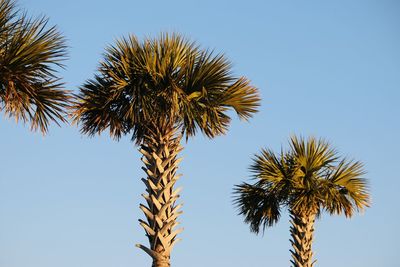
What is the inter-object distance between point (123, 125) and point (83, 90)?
4.32 feet

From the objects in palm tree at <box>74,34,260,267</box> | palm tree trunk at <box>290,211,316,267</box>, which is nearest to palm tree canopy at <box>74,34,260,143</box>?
palm tree at <box>74,34,260,267</box>

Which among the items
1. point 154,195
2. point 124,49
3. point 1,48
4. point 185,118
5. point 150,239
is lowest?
point 150,239

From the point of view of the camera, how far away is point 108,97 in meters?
16.0

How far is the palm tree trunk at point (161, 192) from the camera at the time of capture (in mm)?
14547

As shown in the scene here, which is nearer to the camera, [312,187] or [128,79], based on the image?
[128,79]

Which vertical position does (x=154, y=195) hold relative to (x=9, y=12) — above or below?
below

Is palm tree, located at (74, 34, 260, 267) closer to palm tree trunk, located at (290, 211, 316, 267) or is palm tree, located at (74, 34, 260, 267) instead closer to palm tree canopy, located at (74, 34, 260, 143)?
palm tree canopy, located at (74, 34, 260, 143)

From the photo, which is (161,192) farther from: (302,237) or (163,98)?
(302,237)

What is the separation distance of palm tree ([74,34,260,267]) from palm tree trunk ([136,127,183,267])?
0.02 m

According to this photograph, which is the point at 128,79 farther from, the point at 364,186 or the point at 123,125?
the point at 364,186

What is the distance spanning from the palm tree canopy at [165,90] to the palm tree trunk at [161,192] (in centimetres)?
44

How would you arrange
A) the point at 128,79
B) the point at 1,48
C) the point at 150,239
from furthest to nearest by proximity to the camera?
1. the point at 128,79
2. the point at 150,239
3. the point at 1,48

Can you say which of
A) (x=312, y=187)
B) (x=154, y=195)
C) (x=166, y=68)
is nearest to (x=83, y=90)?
(x=166, y=68)

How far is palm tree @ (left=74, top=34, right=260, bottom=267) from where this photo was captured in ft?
50.2
